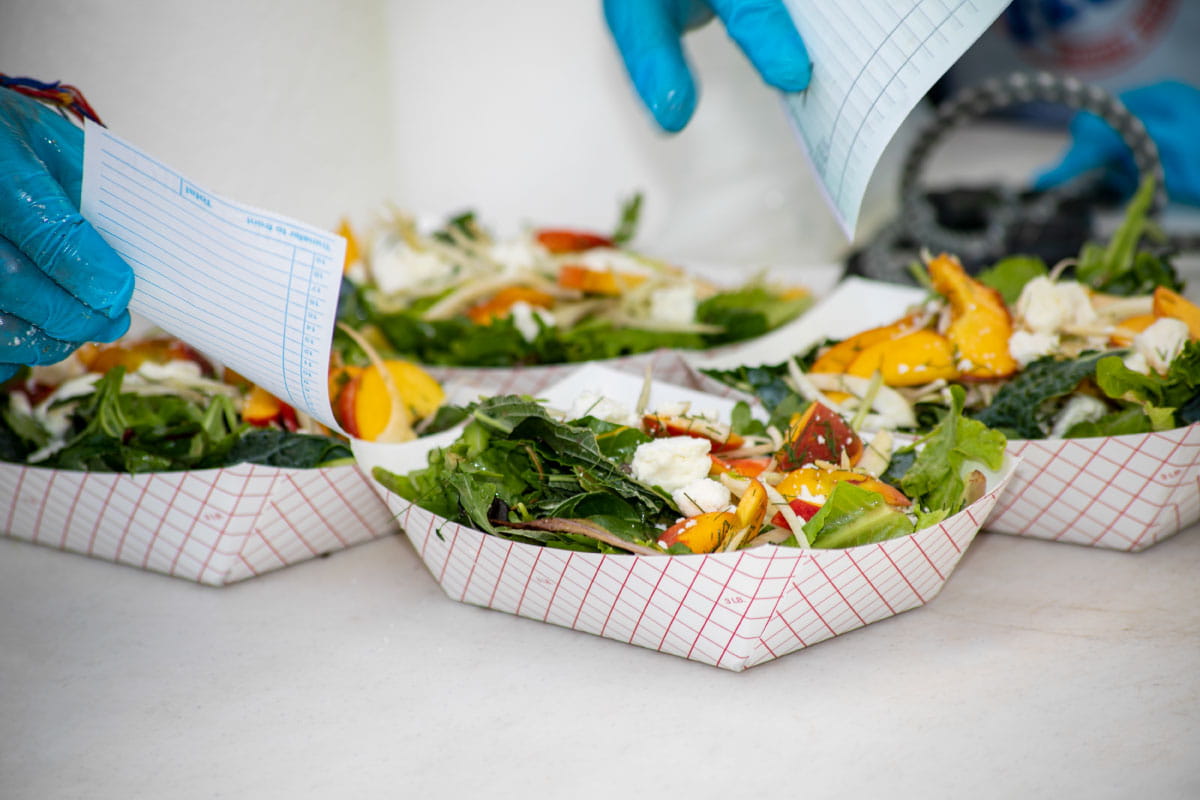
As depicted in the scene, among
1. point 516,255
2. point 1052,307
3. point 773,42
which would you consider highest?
point 773,42

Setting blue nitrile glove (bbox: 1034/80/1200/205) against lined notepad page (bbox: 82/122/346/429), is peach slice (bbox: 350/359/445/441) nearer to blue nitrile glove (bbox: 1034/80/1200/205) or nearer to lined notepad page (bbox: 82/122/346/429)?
lined notepad page (bbox: 82/122/346/429)

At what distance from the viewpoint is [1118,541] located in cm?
102

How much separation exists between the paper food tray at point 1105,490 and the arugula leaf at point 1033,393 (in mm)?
58

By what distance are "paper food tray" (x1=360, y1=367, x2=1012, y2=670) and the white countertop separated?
0.03m

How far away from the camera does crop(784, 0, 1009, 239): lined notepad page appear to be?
2.85 ft

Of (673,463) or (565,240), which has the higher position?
(673,463)

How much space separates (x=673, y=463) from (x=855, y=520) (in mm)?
150

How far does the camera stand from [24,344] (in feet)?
2.89

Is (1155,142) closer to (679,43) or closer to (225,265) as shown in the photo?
(679,43)

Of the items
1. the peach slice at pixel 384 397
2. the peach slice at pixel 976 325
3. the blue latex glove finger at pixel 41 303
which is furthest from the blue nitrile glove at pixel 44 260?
the peach slice at pixel 976 325

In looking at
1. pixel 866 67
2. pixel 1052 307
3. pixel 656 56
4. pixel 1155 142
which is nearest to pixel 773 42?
pixel 866 67

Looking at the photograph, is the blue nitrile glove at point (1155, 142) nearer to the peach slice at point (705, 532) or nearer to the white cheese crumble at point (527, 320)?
the white cheese crumble at point (527, 320)

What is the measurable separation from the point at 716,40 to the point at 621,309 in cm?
71

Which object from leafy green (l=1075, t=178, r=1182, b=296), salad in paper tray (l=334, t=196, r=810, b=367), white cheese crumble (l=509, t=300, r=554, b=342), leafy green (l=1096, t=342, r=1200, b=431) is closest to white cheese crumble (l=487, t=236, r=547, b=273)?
salad in paper tray (l=334, t=196, r=810, b=367)
